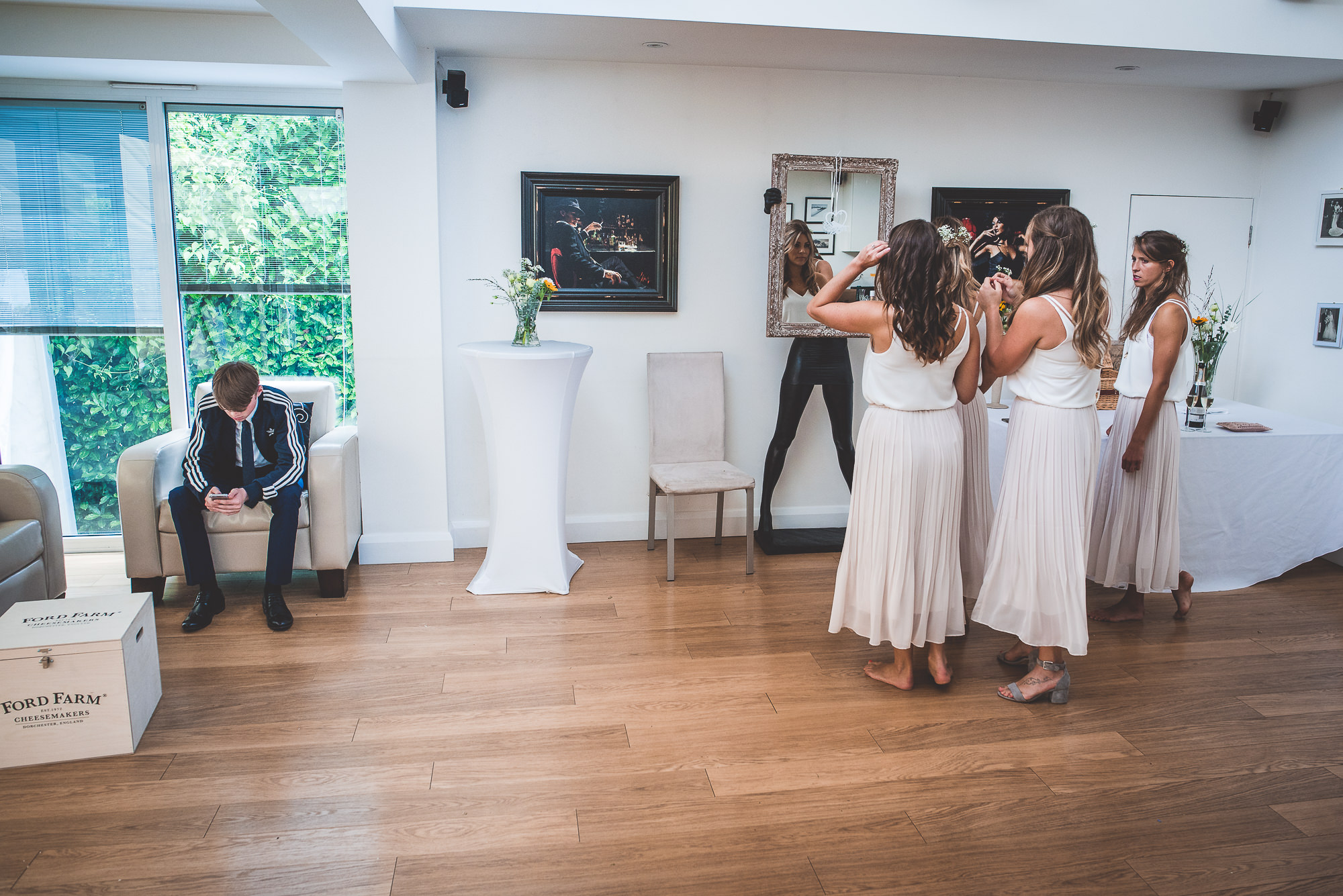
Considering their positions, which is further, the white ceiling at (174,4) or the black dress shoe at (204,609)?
the white ceiling at (174,4)

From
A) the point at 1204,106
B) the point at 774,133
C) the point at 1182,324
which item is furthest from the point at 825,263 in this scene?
the point at 1204,106

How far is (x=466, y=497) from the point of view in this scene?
471 cm

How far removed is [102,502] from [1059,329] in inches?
193

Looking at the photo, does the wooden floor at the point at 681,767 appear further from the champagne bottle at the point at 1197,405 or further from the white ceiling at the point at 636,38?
the white ceiling at the point at 636,38

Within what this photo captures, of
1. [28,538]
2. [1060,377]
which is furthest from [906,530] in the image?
[28,538]

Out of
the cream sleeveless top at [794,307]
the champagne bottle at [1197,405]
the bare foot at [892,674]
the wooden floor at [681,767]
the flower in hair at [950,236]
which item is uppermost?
the flower in hair at [950,236]

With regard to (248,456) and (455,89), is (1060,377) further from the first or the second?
(248,456)

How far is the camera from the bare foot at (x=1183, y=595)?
3797 mm

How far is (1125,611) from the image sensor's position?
3.80m

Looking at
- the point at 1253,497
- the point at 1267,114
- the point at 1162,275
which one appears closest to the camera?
the point at 1162,275

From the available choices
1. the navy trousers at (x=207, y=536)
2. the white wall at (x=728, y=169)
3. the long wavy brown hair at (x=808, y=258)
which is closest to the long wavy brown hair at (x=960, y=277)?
the long wavy brown hair at (x=808, y=258)

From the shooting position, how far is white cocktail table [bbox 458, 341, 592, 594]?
3.76 meters

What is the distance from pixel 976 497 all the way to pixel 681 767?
66.5 inches

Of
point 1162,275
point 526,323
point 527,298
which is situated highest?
point 1162,275
